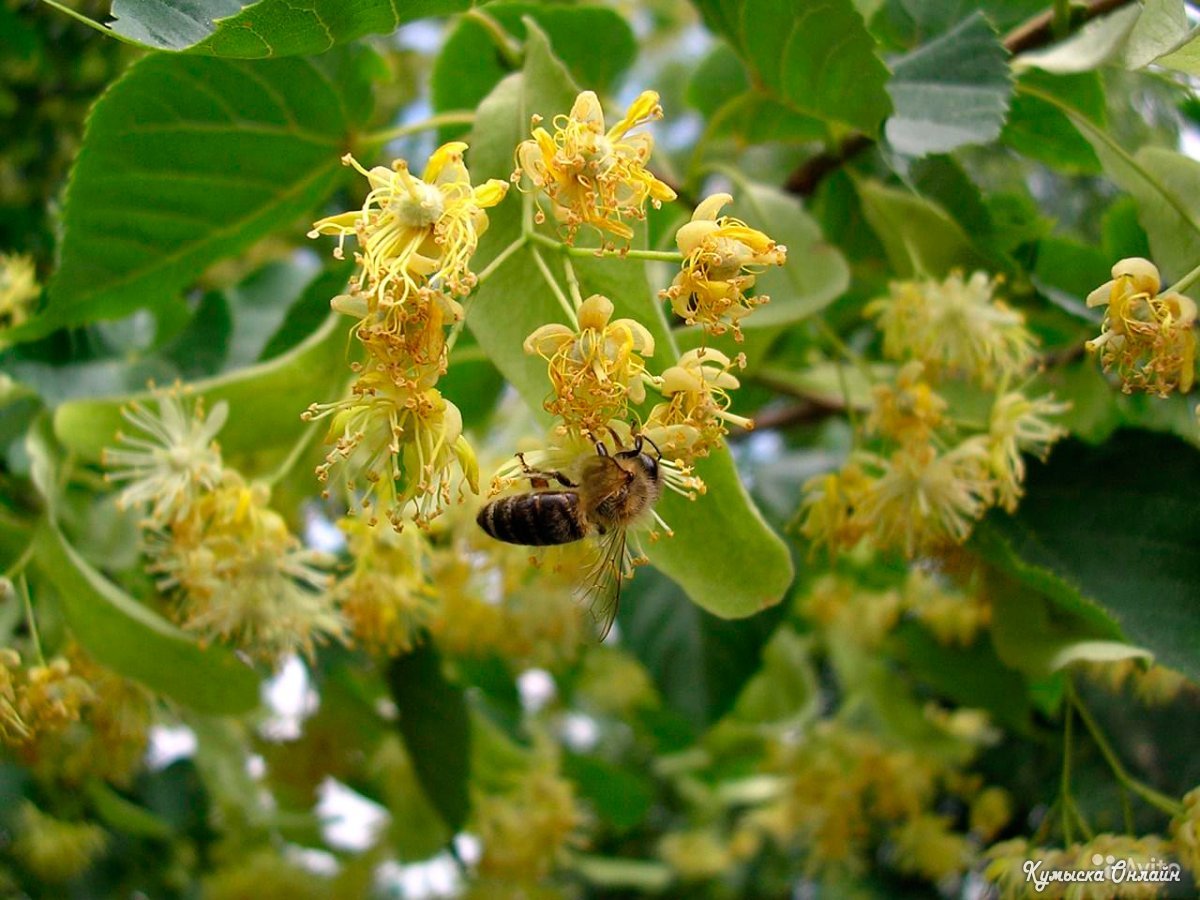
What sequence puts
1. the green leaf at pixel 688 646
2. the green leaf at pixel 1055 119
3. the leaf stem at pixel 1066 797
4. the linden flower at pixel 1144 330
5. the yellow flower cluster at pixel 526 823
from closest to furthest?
the linden flower at pixel 1144 330 → the leaf stem at pixel 1066 797 → the green leaf at pixel 1055 119 → the green leaf at pixel 688 646 → the yellow flower cluster at pixel 526 823

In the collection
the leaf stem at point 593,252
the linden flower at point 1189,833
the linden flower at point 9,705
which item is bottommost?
the linden flower at point 1189,833

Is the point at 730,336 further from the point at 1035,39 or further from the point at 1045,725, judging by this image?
the point at 1045,725

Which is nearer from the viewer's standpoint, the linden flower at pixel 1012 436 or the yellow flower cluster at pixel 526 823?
the linden flower at pixel 1012 436

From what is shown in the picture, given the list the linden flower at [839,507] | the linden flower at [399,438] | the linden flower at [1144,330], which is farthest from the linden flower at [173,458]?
the linden flower at [1144,330]

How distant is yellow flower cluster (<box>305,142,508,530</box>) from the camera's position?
84 centimetres

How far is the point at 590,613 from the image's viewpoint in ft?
3.22

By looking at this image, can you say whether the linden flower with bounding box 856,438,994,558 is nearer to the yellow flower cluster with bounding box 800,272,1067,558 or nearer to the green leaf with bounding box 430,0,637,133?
the yellow flower cluster with bounding box 800,272,1067,558

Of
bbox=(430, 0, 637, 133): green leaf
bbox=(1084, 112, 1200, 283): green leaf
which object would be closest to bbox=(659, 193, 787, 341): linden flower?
bbox=(1084, 112, 1200, 283): green leaf

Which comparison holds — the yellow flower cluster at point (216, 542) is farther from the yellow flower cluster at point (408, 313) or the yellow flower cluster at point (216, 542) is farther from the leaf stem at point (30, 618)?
the yellow flower cluster at point (408, 313)

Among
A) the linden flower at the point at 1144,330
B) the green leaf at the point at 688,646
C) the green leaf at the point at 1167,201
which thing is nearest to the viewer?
the linden flower at the point at 1144,330

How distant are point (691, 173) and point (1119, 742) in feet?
3.92

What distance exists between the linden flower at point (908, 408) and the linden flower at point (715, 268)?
1.07 ft

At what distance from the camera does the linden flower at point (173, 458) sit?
1139mm

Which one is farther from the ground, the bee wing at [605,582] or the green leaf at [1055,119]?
the green leaf at [1055,119]
